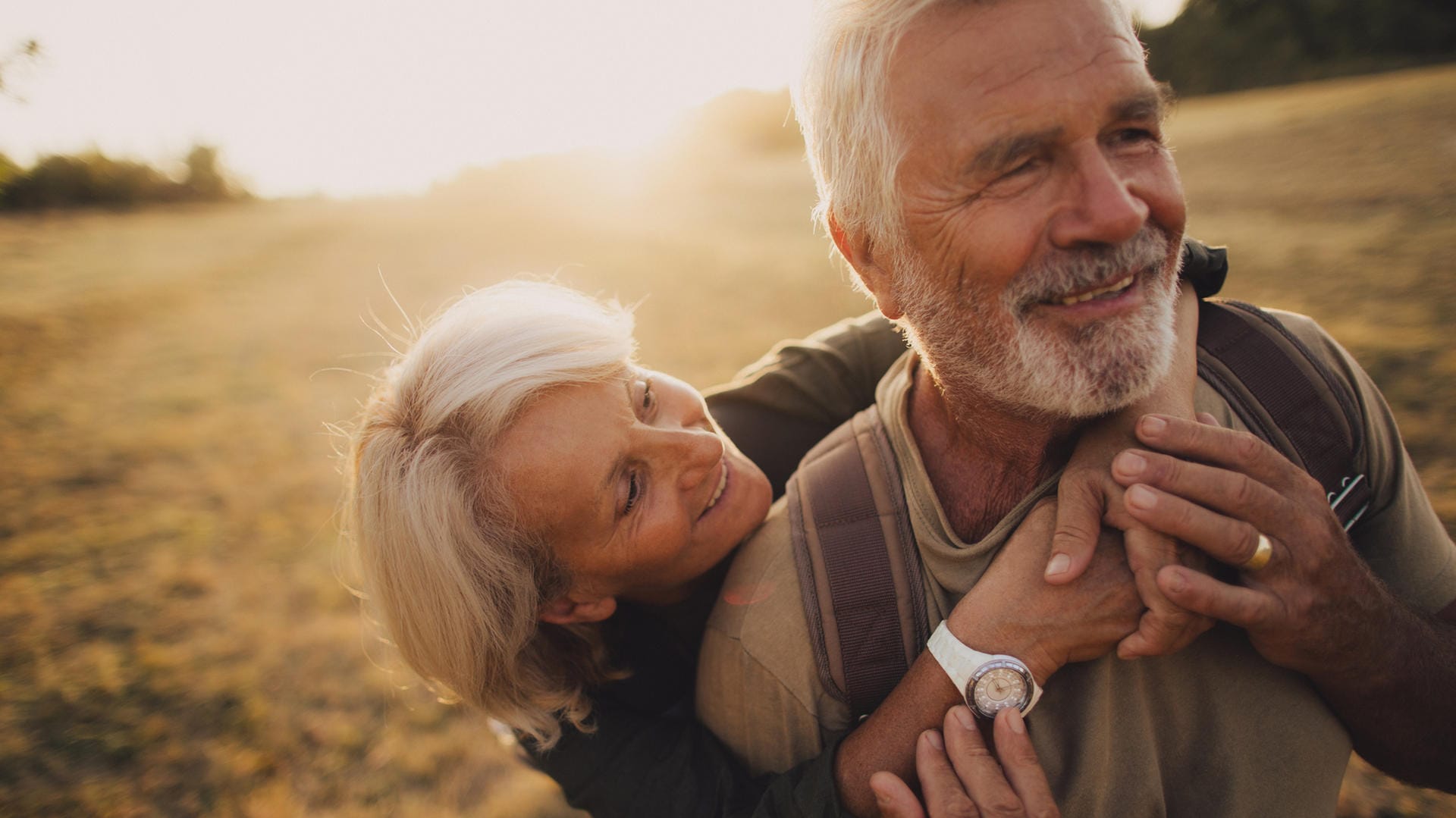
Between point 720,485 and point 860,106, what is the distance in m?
1.18

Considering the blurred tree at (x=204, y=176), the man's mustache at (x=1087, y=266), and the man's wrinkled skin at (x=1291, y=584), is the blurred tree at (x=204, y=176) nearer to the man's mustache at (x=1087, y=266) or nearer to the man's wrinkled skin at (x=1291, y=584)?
the man's mustache at (x=1087, y=266)

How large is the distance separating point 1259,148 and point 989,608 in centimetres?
1584

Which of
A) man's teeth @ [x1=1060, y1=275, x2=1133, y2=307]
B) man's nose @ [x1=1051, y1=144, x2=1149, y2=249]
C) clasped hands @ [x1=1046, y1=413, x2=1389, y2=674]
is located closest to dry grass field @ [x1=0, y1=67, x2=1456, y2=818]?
clasped hands @ [x1=1046, y1=413, x2=1389, y2=674]

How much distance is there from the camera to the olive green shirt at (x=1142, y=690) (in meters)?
1.53

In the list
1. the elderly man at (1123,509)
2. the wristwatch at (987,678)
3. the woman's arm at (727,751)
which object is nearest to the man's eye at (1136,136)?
the elderly man at (1123,509)

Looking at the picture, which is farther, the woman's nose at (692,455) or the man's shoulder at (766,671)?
the woman's nose at (692,455)

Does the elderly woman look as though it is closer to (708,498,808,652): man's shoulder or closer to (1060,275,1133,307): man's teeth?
(708,498,808,652): man's shoulder

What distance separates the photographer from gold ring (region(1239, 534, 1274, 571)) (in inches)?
54.3

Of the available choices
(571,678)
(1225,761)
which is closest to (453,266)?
(571,678)

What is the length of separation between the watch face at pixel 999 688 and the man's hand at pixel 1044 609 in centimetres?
3

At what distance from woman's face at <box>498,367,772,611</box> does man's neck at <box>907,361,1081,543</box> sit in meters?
0.58

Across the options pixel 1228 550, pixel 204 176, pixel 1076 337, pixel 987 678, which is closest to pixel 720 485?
pixel 987 678

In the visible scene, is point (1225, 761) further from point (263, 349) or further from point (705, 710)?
point (263, 349)

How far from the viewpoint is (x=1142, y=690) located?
155 cm
